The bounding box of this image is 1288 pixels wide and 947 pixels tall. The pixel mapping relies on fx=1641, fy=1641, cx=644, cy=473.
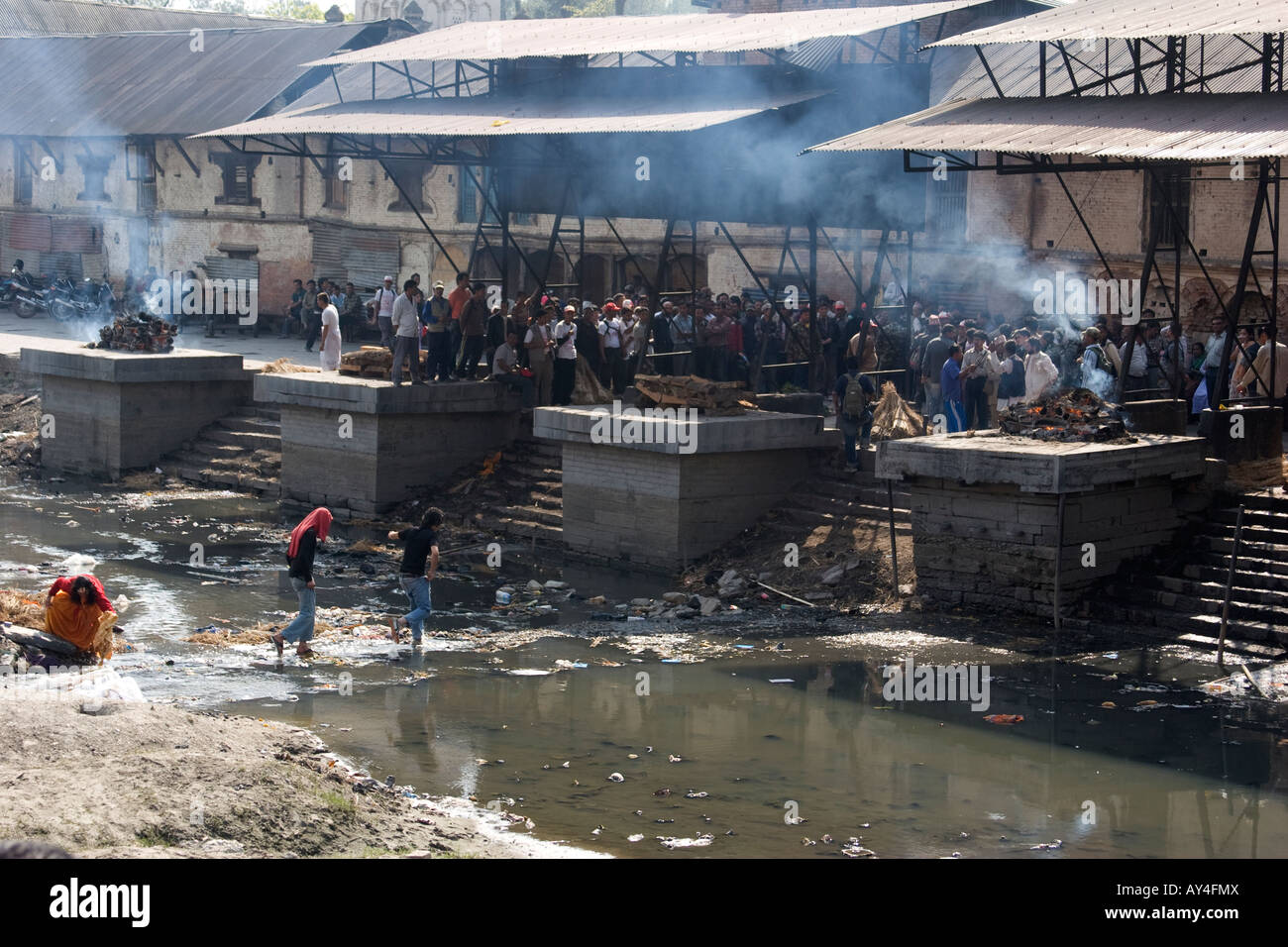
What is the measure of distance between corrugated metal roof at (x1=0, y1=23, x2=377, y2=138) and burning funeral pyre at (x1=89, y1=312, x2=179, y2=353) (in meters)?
13.8

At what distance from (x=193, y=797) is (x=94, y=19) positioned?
188 ft

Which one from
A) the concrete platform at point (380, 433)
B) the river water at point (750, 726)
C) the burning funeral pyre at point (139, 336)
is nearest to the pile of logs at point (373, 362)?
the concrete platform at point (380, 433)

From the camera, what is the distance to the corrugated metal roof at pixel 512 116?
68.2 feet

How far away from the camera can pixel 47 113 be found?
144 feet

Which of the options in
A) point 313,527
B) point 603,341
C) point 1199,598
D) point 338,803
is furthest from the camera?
point 603,341

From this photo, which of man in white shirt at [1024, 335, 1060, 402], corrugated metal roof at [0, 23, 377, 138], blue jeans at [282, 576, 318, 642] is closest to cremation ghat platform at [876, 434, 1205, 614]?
man in white shirt at [1024, 335, 1060, 402]

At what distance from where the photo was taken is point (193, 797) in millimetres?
9180

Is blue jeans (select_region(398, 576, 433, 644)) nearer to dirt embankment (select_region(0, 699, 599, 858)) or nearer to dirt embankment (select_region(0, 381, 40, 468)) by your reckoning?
dirt embankment (select_region(0, 699, 599, 858))

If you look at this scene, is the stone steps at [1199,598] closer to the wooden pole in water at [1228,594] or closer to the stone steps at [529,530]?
the wooden pole in water at [1228,594]

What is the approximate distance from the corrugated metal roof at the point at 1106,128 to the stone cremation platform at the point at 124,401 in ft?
41.2

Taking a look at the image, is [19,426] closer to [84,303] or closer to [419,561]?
[84,303]

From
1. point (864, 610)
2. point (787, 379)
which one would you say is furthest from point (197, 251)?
point (864, 610)

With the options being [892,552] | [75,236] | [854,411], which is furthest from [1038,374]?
[75,236]

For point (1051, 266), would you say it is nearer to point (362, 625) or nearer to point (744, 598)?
point (744, 598)
